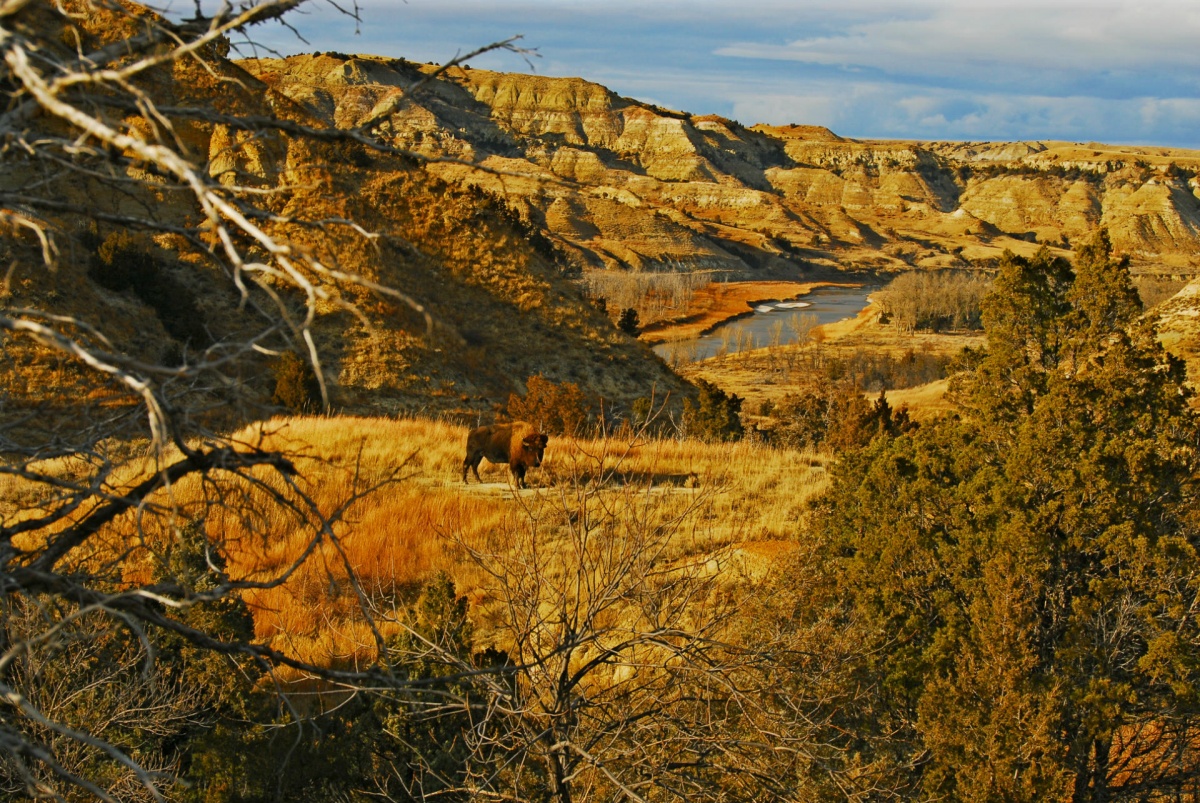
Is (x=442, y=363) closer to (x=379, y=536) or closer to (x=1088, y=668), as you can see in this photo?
(x=379, y=536)

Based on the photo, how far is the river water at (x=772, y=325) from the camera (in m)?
59.6

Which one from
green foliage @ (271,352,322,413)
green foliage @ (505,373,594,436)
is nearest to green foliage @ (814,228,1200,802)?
green foliage @ (505,373,594,436)

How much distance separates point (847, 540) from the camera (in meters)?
8.09

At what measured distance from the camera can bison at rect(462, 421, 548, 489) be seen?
12.6 m

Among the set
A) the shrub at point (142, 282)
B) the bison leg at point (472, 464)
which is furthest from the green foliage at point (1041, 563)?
the shrub at point (142, 282)

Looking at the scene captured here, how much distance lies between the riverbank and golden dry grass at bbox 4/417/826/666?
143ft

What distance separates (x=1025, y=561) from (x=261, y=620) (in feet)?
22.8

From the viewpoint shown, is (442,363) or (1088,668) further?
(442,363)

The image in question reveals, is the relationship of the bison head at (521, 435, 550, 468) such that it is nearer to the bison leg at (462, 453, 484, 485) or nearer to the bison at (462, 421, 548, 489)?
the bison at (462, 421, 548, 489)

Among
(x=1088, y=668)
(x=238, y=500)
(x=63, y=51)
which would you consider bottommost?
(x=1088, y=668)

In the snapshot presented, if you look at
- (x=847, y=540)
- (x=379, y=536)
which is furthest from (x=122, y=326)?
(x=847, y=540)

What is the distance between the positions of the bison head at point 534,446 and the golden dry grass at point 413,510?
0.39 meters

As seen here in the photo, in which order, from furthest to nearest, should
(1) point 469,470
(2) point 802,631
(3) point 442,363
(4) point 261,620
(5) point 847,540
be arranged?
(3) point 442,363 → (1) point 469,470 → (4) point 261,620 → (5) point 847,540 → (2) point 802,631

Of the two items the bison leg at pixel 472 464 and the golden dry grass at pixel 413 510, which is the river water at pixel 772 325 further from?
the bison leg at pixel 472 464
